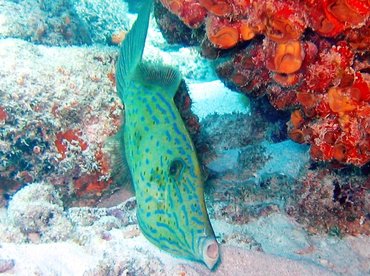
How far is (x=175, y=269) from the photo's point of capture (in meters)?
3.36

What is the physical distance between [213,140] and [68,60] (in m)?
2.94

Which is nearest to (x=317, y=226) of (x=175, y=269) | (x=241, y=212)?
(x=241, y=212)

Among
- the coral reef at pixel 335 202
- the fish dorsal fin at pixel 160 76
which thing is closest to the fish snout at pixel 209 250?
the fish dorsal fin at pixel 160 76

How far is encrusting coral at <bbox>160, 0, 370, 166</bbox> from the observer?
9.12 ft

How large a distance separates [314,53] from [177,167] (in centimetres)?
160

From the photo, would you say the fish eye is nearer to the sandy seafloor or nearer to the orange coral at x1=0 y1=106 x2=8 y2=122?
the sandy seafloor

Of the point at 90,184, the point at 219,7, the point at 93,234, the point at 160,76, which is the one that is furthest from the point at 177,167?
the point at 90,184

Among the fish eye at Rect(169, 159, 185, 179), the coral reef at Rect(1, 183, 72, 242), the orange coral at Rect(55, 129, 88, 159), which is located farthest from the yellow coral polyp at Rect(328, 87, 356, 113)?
the coral reef at Rect(1, 183, 72, 242)

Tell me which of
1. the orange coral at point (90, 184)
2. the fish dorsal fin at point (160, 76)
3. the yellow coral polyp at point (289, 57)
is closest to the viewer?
the yellow coral polyp at point (289, 57)

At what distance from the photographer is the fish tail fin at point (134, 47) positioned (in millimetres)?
3199

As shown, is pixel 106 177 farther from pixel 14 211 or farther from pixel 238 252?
pixel 238 252

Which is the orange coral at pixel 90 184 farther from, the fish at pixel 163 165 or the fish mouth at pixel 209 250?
the fish mouth at pixel 209 250

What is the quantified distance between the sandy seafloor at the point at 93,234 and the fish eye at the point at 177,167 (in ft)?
3.89

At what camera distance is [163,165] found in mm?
2699
